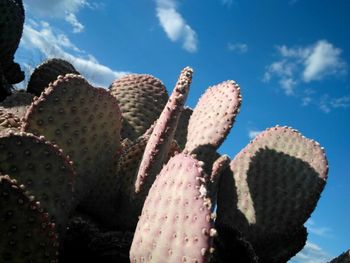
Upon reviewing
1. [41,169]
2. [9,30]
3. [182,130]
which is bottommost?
[41,169]

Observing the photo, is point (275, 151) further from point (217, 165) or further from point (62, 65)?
point (62, 65)

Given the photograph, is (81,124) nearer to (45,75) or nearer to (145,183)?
(145,183)

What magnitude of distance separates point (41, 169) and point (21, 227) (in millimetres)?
297

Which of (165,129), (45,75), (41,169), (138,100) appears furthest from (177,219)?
(45,75)

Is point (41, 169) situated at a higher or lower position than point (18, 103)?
lower

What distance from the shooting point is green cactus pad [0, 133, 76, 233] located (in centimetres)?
167

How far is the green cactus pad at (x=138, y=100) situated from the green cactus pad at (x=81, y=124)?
869mm

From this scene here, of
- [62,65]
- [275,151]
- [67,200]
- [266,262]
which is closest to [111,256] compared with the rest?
[67,200]

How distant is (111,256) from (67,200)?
13.2 inches

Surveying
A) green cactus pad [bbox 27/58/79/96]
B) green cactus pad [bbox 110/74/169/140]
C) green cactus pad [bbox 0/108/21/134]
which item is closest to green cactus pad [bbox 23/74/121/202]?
green cactus pad [bbox 0/108/21/134]

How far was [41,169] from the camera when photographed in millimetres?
1720

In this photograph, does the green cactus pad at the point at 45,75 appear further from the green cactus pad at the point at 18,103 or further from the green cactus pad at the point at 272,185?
the green cactus pad at the point at 272,185

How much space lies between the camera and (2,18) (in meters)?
3.96

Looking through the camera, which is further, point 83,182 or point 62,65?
point 62,65
